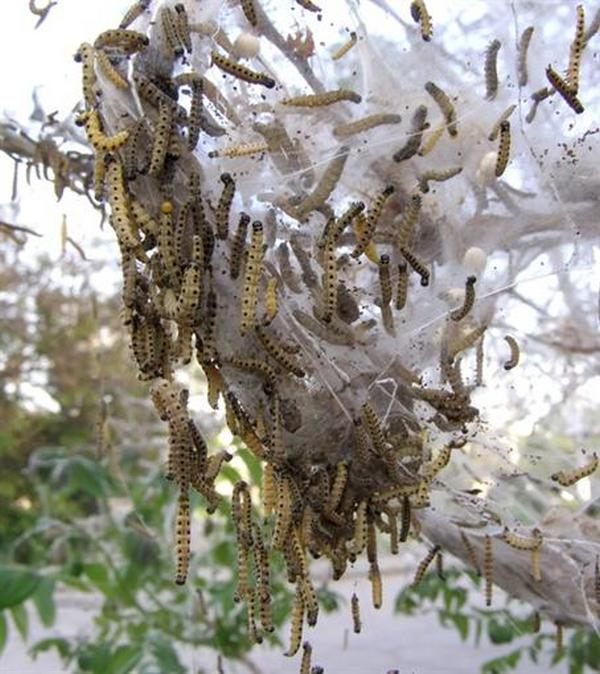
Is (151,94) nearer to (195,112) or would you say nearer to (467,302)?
(195,112)

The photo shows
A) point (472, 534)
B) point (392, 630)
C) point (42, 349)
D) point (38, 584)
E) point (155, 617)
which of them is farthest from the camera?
point (42, 349)

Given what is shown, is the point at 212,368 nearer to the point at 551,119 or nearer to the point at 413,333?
the point at 413,333

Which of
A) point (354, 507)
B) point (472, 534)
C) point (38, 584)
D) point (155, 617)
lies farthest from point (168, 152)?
point (155, 617)

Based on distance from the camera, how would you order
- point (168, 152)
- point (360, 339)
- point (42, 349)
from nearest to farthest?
point (168, 152), point (360, 339), point (42, 349)

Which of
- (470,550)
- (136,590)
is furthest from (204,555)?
(470,550)

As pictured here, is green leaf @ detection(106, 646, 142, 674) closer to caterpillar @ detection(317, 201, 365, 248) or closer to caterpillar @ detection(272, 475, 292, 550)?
caterpillar @ detection(272, 475, 292, 550)

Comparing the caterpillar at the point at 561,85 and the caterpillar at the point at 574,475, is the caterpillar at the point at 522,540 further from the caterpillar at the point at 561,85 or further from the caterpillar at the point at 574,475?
the caterpillar at the point at 561,85

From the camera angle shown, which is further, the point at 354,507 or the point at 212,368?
the point at 354,507
